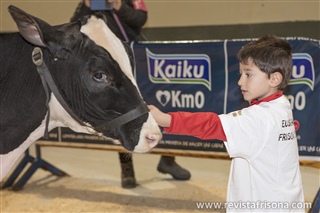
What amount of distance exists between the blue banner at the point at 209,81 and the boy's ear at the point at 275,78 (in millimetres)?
1686

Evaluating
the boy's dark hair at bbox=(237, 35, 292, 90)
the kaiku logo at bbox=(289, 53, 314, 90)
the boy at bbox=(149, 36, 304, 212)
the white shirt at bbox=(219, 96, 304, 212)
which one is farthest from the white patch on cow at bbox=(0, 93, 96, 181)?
the kaiku logo at bbox=(289, 53, 314, 90)

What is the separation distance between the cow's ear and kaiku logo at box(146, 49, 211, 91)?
1.95 meters

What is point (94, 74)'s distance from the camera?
220cm

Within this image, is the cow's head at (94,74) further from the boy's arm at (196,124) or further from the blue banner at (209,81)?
the blue banner at (209,81)

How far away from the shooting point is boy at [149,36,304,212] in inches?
79.5

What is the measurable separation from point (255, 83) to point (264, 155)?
316mm

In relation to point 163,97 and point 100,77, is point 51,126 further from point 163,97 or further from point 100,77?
point 163,97

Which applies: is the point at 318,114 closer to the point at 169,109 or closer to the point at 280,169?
the point at 169,109

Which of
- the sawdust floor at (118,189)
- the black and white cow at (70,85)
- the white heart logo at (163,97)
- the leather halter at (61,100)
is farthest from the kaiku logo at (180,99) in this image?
the leather halter at (61,100)

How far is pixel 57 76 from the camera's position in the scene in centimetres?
225

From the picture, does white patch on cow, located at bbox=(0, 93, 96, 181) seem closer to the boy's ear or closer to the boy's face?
the boy's face

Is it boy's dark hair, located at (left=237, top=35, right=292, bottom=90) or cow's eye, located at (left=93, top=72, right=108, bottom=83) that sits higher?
boy's dark hair, located at (left=237, top=35, right=292, bottom=90)

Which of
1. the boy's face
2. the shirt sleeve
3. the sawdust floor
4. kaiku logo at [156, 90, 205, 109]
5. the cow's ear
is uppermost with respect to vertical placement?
the cow's ear

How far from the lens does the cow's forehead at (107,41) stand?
2.21m
